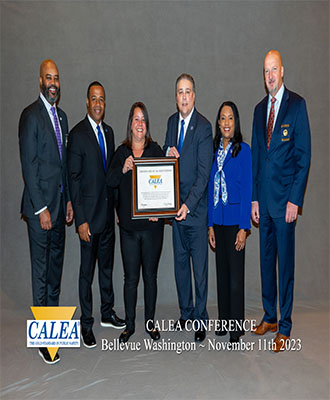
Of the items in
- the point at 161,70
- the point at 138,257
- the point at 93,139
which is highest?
the point at 161,70

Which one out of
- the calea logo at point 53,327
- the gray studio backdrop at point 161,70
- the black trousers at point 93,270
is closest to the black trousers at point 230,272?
the black trousers at point 93,270

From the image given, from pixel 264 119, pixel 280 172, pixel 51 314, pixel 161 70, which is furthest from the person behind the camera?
pixel 161 70

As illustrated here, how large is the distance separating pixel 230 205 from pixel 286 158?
1.98 ft

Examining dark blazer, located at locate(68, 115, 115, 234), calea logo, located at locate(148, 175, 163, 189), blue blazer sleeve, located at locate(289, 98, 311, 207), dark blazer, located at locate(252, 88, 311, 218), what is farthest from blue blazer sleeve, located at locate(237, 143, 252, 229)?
dark blazer, located at locate(68, 115, 115, 234)

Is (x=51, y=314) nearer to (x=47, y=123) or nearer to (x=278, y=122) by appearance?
(x=47, y=123)

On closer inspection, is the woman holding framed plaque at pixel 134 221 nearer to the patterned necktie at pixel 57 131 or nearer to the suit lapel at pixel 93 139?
the suit lapel at pixel 93 139

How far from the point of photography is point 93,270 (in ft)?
10.8

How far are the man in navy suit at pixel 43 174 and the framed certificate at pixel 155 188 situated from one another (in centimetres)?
65

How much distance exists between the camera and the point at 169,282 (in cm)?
425

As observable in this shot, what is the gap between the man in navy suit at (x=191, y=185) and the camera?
309cm

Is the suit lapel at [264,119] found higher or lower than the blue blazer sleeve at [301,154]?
higher

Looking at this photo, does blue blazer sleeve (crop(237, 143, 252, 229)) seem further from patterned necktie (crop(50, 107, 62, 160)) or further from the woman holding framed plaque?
patterned necktie (crop(50, 107, 62, 160))

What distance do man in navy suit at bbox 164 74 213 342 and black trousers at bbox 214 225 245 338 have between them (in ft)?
0.50

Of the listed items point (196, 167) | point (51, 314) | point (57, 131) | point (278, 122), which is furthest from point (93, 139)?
point (278, 122)
